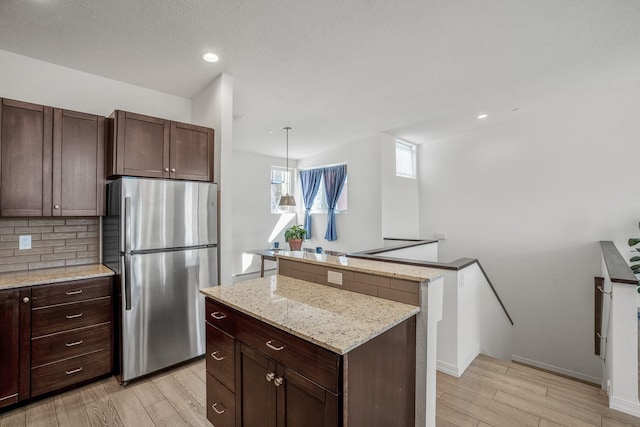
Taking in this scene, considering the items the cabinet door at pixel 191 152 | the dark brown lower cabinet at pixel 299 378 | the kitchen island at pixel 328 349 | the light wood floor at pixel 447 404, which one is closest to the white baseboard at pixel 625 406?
the light wood floor at pixel 447 404

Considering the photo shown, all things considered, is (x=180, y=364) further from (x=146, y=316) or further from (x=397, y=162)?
(x=397, y=162)

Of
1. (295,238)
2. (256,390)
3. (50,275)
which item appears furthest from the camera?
(295,238)

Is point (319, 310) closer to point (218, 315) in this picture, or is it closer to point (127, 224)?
point (218, 315)

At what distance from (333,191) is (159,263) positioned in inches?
149

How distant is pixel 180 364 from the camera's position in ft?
8.75

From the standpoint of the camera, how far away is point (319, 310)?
1.45m

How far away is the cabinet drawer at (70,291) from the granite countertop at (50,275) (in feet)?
0.14

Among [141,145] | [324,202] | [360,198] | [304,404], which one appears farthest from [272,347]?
[324,202]

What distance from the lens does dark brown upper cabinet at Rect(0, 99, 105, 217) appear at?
2.14 m

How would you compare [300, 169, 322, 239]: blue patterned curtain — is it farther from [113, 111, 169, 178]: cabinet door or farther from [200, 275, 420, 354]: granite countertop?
[200, 275, 420, 354]: granite countertop

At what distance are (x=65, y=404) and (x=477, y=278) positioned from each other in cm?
364

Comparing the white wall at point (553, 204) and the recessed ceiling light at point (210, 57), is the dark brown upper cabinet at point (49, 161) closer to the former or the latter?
the recessed ceiling light at point (210, 57)

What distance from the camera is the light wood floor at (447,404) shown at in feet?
6.31

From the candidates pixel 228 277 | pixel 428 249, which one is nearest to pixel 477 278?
pixel 428 249
